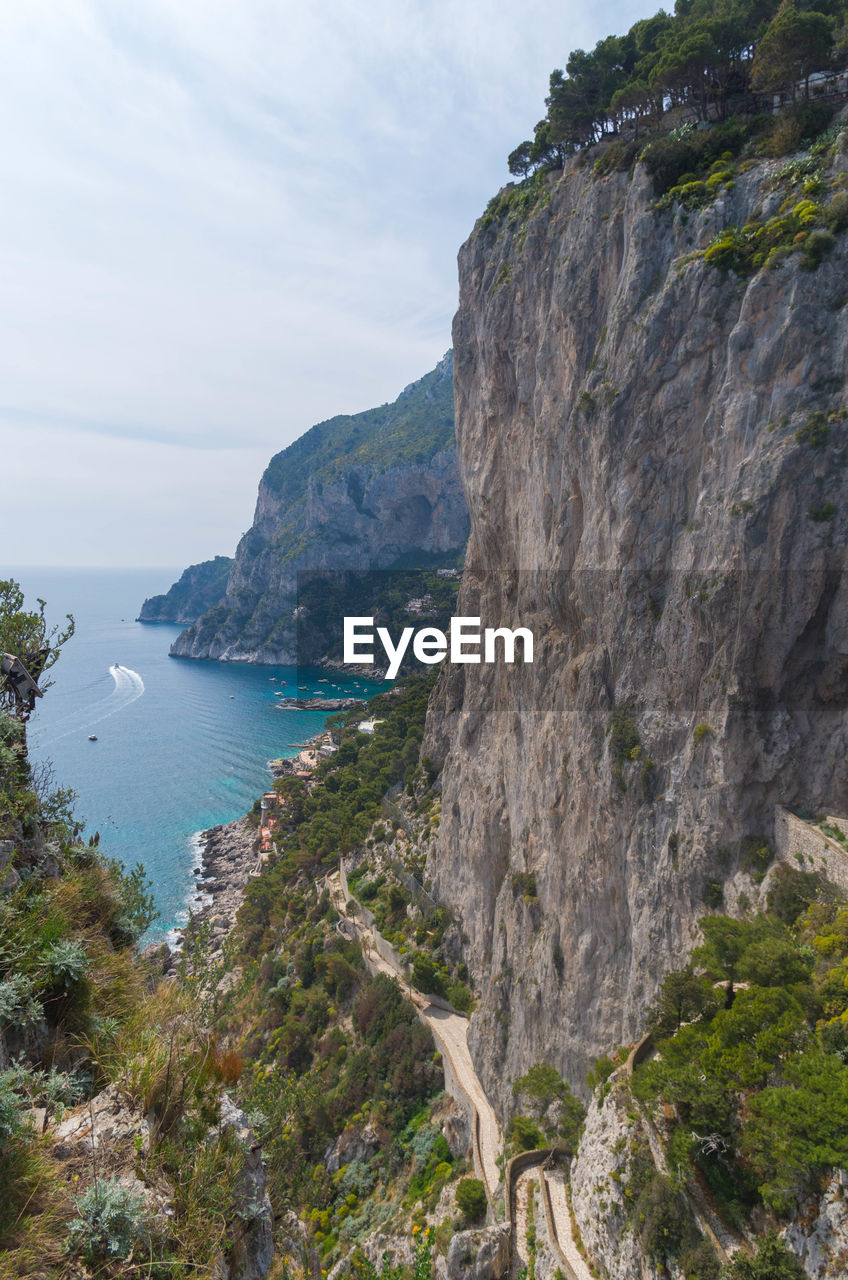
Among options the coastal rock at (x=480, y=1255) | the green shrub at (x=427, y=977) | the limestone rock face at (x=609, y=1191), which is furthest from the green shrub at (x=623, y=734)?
the green shrub at (x=427, y=977)

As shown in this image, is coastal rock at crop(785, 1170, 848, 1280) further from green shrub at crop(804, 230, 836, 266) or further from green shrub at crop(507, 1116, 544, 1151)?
green shrub at crop(804, 230, 836, 266)

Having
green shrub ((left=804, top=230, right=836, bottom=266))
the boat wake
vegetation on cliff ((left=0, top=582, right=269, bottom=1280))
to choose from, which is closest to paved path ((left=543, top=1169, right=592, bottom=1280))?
vegetation on cliff ((left=0, top=582, right=269, bottom=1280))

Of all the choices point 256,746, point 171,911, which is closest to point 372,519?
point 256,746

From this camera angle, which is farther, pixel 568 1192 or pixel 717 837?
pixel 717 837

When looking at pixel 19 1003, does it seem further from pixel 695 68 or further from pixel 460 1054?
pixel 695 68

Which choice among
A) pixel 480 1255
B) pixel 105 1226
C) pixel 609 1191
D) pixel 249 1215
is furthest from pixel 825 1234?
pixel 105 1226

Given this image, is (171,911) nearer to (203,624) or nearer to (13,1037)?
(13,1037)
